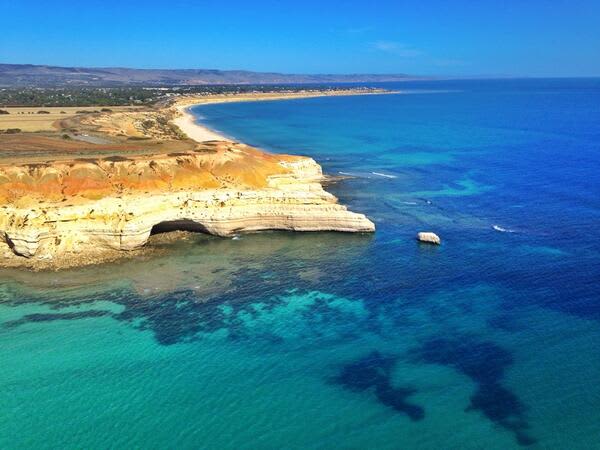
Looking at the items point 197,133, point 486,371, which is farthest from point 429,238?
point 197,133

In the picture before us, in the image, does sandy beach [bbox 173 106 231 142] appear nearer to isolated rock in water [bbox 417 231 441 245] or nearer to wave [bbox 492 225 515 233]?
isolated rock in water [bbox 417 231 441 245]

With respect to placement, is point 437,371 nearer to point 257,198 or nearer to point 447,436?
point 447,436

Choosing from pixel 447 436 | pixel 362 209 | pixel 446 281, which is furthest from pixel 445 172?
pixel 447 436

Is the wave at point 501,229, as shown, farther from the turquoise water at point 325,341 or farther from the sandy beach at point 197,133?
the sandy beach at point 197,133

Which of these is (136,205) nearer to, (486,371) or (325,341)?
(325,341)

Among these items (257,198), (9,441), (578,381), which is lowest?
(9,441)
